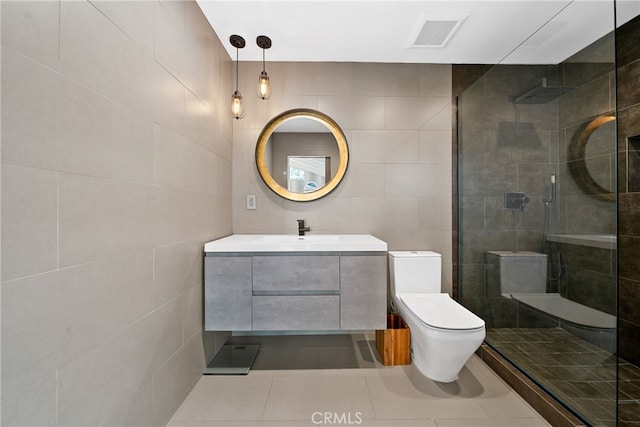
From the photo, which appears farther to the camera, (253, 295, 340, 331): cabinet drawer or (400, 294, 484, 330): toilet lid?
(253, 295, 340, 331): cabinet drawer

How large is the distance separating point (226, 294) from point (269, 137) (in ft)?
4.50

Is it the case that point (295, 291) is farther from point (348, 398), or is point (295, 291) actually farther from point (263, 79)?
point (263, 79)

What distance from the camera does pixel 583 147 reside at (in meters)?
1.42

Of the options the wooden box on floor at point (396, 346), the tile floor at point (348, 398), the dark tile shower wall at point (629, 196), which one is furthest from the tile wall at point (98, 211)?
the dark tile shower wall at point (629, 196)

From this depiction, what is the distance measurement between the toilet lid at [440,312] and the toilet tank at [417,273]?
11 cm

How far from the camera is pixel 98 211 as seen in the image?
3.39 feet

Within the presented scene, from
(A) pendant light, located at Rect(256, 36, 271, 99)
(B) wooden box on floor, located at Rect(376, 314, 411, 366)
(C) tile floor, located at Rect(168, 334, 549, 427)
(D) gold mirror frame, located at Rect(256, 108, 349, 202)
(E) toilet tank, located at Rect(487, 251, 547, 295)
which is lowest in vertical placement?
(C) tile floor, located at Rect(168, 334, 549, 427)

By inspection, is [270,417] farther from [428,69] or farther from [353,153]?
[428,69]

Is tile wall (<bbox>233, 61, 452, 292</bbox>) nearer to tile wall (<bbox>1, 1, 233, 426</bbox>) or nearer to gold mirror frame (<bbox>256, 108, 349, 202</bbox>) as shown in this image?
gold mirror frame (<bbox>256, 108, 349, 202</bbox>)

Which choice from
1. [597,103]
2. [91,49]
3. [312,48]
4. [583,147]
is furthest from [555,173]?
[91,49]

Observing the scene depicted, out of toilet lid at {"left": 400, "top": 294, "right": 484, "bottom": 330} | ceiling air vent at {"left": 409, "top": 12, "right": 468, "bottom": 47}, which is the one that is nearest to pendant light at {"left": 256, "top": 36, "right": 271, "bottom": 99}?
ceiling air vent at {"left": 409, "top": 12, "right": 468, "bottom": 47}

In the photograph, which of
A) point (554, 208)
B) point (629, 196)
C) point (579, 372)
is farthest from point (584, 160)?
point (579, 372)

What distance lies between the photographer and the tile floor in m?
1.56

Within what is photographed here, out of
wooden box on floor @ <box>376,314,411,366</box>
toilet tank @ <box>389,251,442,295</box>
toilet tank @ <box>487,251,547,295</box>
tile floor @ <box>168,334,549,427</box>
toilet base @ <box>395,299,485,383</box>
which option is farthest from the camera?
toilet tank @ <box>389,251,442,295</box>
